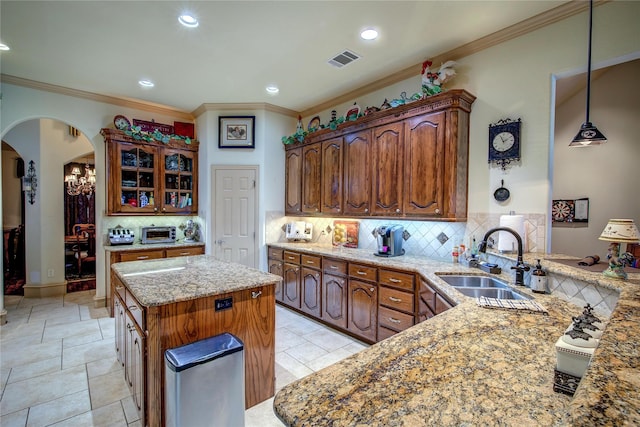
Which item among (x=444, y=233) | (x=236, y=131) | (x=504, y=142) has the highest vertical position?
(x=236, y=131)

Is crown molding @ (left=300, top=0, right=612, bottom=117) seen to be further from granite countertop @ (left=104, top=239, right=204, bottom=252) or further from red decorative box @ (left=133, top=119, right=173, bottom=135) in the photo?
granite countertop @ (left=104, top=239, right=204, bottom=252)

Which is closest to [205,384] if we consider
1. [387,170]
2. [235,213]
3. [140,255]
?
[387,170]

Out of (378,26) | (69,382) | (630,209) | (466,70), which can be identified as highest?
(378,26)

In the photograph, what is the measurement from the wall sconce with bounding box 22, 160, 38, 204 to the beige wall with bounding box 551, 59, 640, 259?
7901mm

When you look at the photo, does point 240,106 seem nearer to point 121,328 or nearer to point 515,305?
point 121,328

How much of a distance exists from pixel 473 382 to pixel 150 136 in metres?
5.01

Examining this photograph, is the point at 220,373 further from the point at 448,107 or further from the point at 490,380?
the point at 448,107

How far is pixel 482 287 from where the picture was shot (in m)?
2.35

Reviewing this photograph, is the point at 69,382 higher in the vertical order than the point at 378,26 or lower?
lower

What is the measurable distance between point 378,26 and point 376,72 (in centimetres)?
92

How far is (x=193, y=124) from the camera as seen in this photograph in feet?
16.7

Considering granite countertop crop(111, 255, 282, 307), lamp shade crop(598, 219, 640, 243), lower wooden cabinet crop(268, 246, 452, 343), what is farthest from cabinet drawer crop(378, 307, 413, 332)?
lamp shade crop(598, 219, 640, 243)

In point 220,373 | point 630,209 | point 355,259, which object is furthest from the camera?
point 630,209

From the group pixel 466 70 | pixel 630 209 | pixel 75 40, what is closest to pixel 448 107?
pixel 466 70
